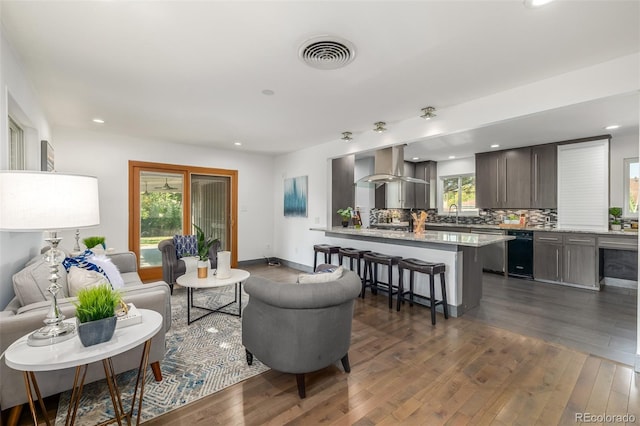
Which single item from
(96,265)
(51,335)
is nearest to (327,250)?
(96,265)

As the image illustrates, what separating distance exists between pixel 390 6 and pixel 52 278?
2428mm

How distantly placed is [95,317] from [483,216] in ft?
22.9

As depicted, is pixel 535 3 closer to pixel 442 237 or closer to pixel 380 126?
pixel 380 126

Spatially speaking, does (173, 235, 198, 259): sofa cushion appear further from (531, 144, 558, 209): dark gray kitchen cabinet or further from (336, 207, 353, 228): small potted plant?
(531, 144, 558, 209): dark gray kitchen cabinet

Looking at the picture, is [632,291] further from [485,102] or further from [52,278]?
[52,278]

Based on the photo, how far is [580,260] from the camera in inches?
185

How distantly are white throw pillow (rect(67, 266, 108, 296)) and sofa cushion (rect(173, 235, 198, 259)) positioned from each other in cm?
235

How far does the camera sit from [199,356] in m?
2.54

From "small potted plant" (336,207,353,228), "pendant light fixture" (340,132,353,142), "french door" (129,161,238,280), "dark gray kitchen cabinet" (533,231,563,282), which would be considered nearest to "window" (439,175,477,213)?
"dark gray kitchen cabinet" (533,231,563,282)

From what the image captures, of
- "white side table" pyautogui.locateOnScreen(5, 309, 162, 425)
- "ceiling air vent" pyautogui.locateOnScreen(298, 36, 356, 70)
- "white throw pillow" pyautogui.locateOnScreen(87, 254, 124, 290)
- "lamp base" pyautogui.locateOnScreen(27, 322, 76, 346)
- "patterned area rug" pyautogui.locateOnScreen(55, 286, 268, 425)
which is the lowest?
"patterned area rug" pyautogui.locateOnScreen(55, 286, 268, 425)

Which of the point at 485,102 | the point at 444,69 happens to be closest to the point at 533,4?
the point at 444,69

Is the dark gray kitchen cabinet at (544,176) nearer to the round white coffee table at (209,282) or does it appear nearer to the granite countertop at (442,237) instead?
the granite countertop at (442,237)

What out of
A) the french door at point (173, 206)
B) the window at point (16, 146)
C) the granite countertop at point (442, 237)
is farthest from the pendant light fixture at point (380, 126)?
the window at point (16, 146)

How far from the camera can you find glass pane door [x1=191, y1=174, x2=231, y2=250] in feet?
19.1
